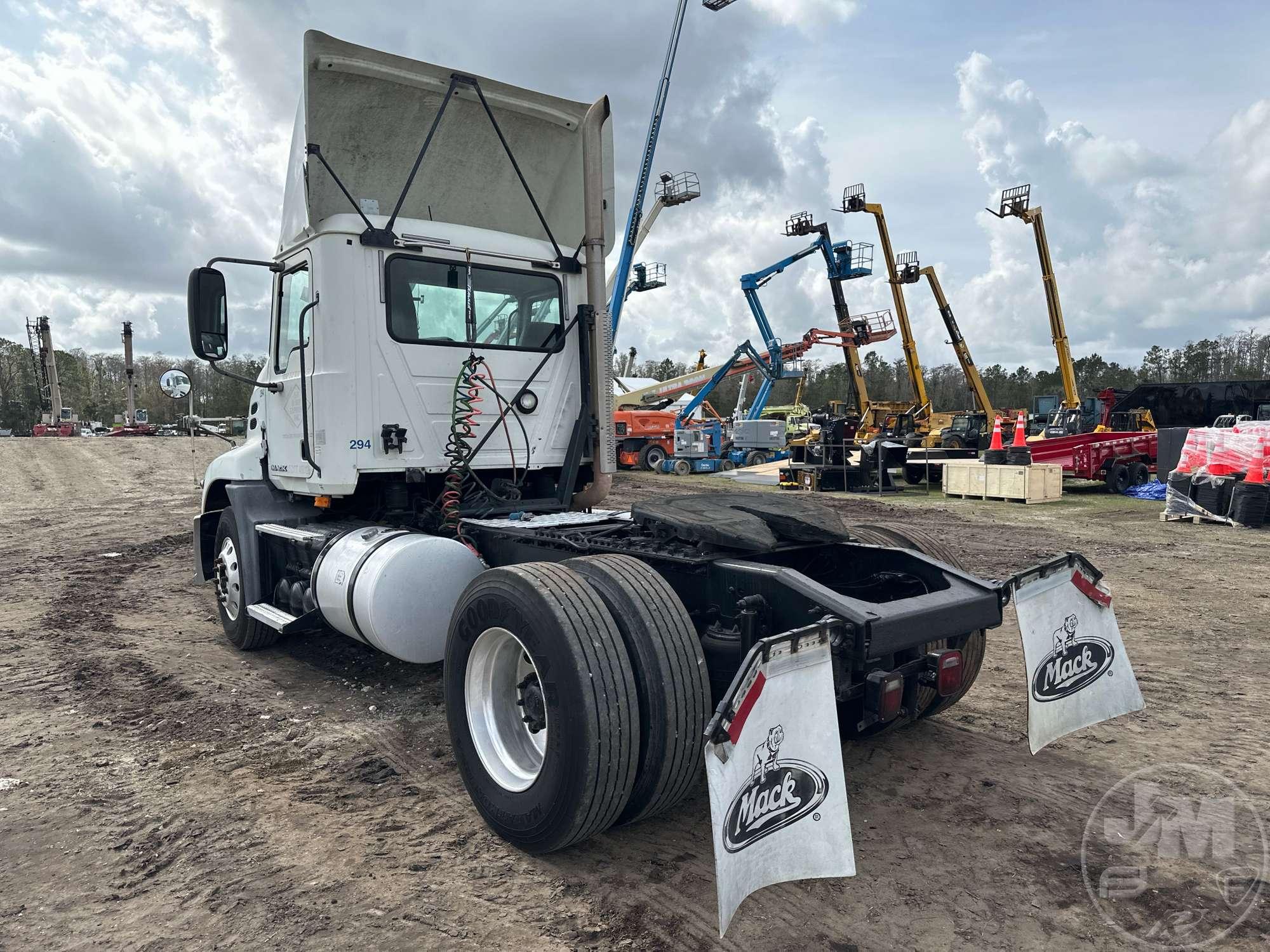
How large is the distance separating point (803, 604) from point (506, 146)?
3776 millimetres

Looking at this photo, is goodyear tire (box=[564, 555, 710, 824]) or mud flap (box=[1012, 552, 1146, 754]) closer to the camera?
goodyear tire (box=[564, 555, 710, 824])

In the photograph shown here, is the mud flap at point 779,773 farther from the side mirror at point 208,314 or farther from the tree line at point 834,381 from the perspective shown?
the tree line at point 834,381

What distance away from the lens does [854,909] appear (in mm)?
2676

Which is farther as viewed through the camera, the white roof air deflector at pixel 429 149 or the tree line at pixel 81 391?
the tree line at pixel 81 391

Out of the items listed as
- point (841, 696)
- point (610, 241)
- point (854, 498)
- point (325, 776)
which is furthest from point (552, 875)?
point (854, 498)

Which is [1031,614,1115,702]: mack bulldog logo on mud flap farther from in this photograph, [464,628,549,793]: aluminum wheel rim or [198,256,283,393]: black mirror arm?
[198,256,283,393]: black mirror arm

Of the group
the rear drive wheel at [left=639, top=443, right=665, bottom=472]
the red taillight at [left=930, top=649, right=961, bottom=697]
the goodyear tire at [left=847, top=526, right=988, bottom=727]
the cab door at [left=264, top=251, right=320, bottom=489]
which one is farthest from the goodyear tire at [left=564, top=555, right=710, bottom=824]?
the rear drive wheel at [left=639, top=443, right=665, bottom=472]

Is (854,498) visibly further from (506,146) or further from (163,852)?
(163,852)

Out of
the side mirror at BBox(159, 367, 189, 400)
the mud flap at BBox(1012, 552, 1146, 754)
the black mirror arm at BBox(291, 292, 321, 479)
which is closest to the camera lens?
the mud flap at BBox(1012, 552, 1146, 754)

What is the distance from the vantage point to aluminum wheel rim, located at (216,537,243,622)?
5.90 metres

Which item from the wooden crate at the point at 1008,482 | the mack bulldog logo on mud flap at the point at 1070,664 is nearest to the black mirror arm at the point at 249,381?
the mack bulldog logo on mud flap at the point at 1070,664

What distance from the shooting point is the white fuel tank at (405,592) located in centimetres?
428

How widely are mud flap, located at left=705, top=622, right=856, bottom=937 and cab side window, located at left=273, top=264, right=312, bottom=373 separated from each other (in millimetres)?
3931

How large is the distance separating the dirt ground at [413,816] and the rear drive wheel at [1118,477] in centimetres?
1071
